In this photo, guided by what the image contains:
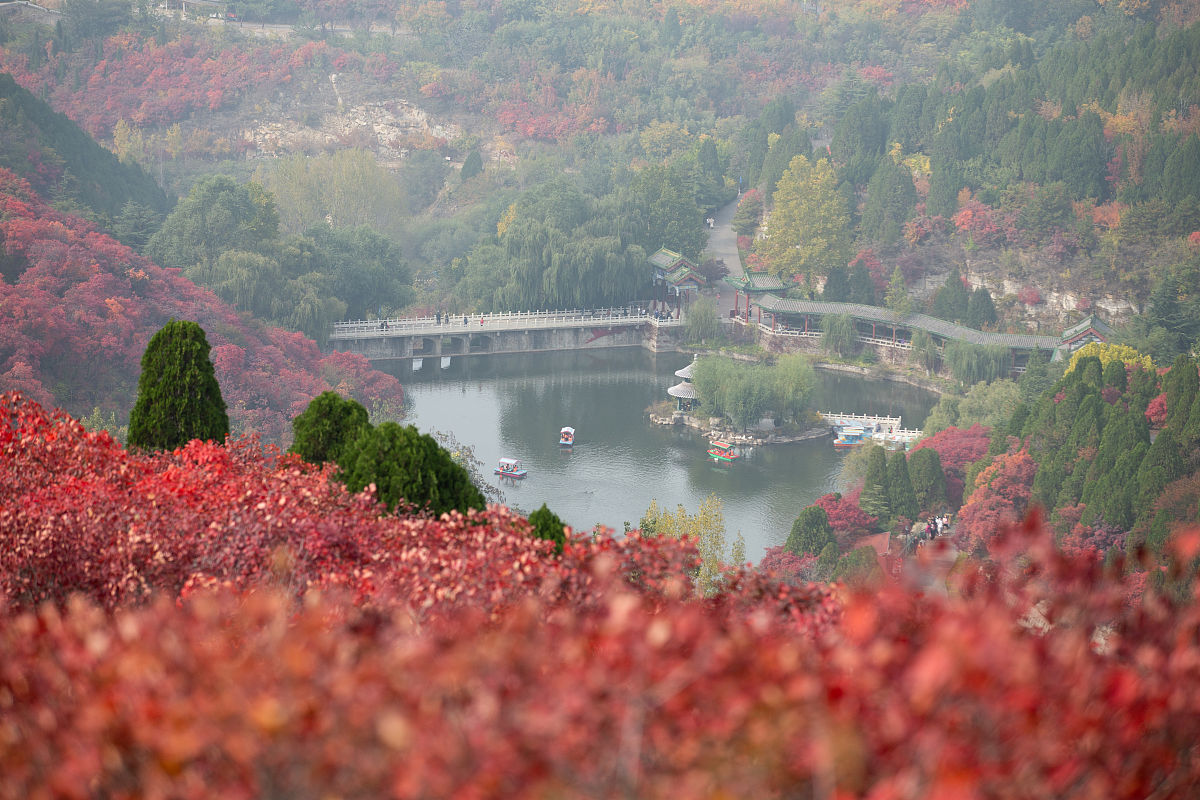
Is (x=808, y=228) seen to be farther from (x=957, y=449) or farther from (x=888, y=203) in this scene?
(x=957, y=449)

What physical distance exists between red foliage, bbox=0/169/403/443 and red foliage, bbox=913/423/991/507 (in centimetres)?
1543

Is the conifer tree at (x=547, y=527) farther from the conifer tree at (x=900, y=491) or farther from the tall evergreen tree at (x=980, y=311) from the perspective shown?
the tall evergreen tree at (x=980, y=311)

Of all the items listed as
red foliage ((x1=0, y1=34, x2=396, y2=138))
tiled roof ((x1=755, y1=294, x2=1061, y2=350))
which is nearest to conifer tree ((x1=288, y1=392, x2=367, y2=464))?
tiled roof ((x1=755, y1=294, x2=1061, y2=350))

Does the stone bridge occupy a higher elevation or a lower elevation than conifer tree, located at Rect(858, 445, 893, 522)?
higher

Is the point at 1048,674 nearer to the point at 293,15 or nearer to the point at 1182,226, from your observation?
the point at 1182,226

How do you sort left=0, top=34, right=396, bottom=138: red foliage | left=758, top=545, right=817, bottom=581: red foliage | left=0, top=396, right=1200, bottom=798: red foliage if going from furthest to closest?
left=0, top=34, right=396, bottom=138: red foliage → left=758, top=545, right=817, bottom=581: red foliage → left=0, top=396, right=1200, bottom=798: red foliage

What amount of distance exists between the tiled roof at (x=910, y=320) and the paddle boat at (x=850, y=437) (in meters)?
7.98

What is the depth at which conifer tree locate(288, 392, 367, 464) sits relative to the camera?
12.6 metres

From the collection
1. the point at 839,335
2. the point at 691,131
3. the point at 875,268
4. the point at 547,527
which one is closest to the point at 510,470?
the point at 839,335

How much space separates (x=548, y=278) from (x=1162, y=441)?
27.0 metres

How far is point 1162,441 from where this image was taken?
78.2 ft

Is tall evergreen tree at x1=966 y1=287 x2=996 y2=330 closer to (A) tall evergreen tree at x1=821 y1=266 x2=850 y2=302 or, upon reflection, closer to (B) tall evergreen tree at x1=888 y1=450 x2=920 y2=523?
(A) tall evergreen tree at x1=821 y1=266 x2=850 y2=302

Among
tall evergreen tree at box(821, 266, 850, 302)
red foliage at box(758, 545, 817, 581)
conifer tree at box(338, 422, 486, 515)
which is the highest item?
tall evergreen tree at box(821, 266, 850, 302)

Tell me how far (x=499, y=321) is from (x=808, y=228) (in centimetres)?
1349
